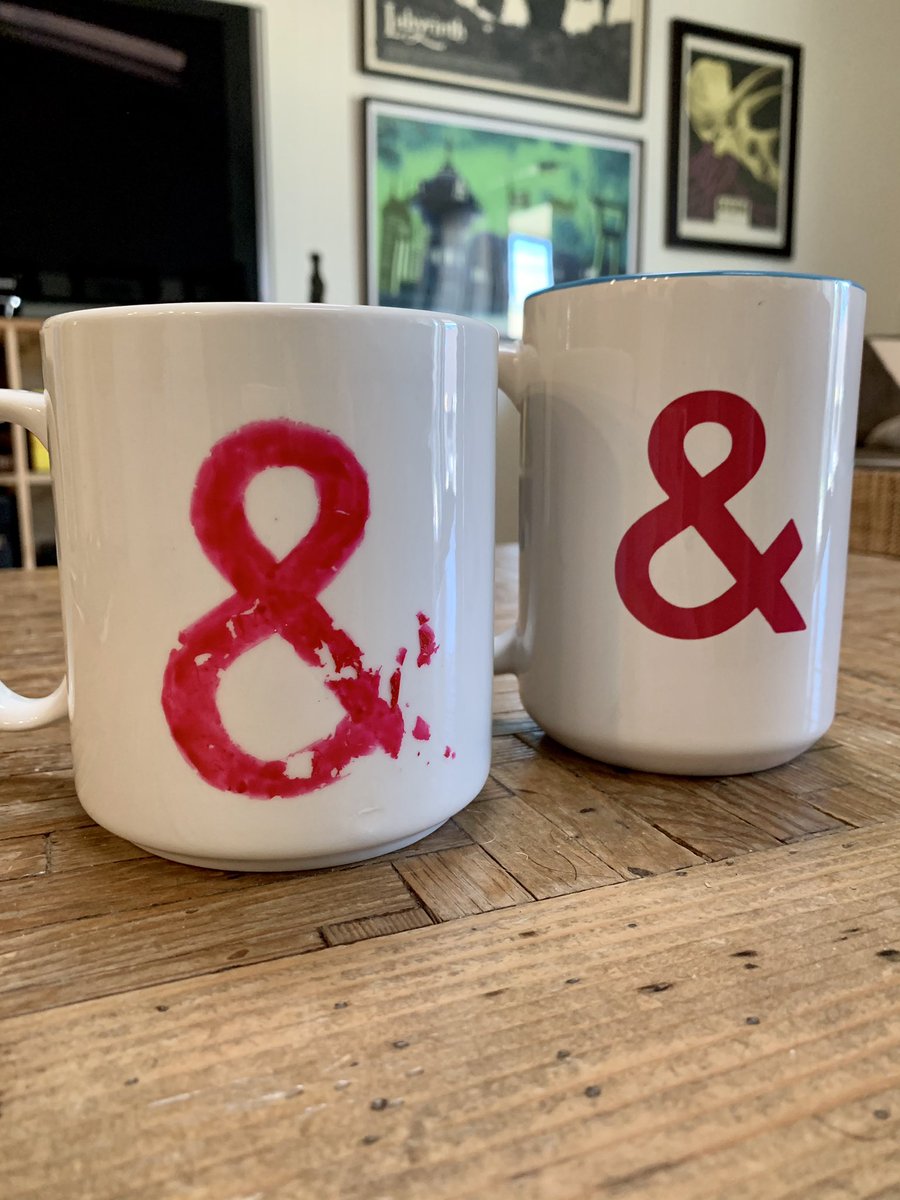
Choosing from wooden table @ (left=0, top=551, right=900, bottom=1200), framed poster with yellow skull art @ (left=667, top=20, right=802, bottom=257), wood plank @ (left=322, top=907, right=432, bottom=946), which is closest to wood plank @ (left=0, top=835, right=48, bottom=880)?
wooden table @ (left=0, top=551, right=900, bottom=1200)

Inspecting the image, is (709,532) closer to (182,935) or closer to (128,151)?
(182,935)

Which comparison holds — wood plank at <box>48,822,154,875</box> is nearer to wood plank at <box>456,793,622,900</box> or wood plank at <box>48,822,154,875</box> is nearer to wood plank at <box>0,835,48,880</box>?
wood plank at <box>0,835,48,880</box>

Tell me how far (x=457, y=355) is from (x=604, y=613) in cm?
14

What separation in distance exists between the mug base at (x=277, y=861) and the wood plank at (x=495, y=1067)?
50mm

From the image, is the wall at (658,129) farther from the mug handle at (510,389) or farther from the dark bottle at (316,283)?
the mug handle at (510,389)

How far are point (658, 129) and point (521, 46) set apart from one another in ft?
1.57

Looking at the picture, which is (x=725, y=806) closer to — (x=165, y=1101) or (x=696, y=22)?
(x=165, y=1101)

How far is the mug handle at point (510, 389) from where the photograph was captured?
43cm

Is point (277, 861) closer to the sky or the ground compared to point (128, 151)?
closer to the ground

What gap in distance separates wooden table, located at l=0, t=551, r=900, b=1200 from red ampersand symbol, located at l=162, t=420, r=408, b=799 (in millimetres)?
41

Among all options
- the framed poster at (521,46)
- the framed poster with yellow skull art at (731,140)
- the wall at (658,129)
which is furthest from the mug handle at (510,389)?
the framed poster with yellow skull art at (731,140)

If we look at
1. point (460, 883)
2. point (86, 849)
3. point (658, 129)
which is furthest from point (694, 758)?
point (658, 129)

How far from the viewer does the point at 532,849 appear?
33 cm

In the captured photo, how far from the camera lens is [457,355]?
0.32m
